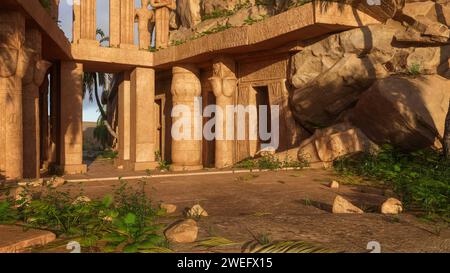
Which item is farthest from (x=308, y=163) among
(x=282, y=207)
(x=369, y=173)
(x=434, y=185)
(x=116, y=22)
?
(x=116, y=22)

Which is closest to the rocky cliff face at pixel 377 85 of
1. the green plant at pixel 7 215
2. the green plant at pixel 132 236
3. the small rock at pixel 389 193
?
the small rock at pixel 389 193

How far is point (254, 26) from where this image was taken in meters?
10.7

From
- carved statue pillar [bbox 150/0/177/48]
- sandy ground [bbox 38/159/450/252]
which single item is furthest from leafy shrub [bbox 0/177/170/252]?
carved statue pillar [bbox 150/0/177/48]

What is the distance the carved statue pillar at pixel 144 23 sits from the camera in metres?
15.2

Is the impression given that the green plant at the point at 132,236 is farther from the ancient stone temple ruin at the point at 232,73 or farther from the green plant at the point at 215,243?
the ancient stone temple ruin at the point at 232,73

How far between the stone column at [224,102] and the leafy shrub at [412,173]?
4.52m

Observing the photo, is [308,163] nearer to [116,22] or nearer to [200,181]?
[200,181]

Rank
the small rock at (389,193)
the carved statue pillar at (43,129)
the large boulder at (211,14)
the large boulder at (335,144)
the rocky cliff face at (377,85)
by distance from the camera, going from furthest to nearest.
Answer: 1. the large boulder at (211,14)
2. the carved statue pillar at (43,129)
3. the large boulder at (335,144)
4. the rocky cliff face at (377,85)
5. the small rock at (389,193)

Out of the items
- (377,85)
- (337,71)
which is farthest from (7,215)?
(337,71)

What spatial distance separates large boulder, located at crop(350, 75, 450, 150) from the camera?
7.79m

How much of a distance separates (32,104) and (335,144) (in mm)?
7361

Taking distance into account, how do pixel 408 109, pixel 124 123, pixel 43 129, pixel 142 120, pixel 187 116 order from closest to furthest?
pixel 408 109
pixel 187 116
pixel 142 120
pixel 43 129
pixel 124 123

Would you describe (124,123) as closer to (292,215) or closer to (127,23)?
(127,23)

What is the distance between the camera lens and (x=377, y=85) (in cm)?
849
